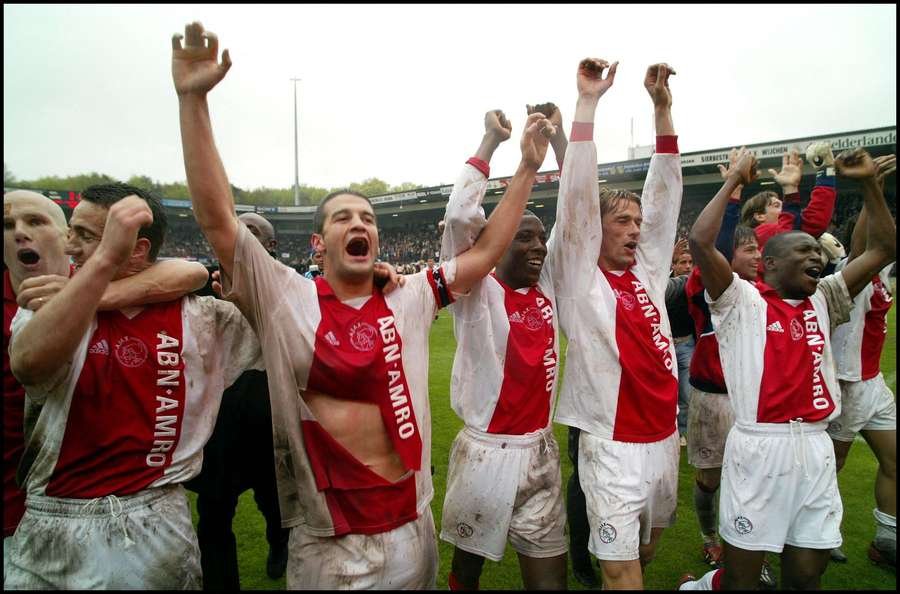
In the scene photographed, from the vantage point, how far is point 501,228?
248 centimetres

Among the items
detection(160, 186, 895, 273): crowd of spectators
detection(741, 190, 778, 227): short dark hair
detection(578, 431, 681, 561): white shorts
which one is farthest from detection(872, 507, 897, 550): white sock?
detection(160, 186, 895, 273): crowd of spectators

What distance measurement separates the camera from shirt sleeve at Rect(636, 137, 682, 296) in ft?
9.90

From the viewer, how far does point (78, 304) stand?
5.53ft

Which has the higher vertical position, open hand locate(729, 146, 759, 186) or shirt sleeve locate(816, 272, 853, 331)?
open hand locate(729, 146, 759, 186)

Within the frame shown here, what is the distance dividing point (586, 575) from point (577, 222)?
7.85 ft

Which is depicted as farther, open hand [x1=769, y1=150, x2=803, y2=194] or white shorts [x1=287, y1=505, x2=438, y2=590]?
open hand [x1=769, y1=150, x2=803, y2=194]

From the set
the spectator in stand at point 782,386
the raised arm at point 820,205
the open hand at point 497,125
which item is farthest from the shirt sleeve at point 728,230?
the open hand at point 497,125

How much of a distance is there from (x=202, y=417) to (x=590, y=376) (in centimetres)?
192

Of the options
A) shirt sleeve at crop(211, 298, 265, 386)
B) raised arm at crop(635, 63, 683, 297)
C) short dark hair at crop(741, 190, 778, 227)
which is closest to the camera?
shirt sleeve at crop(211, 298, 265, 386)

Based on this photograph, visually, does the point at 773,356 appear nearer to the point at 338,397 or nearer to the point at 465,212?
the point at 465,212

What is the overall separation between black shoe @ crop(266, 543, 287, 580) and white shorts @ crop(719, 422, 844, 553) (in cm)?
283

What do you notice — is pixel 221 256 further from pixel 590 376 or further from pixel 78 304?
pixel 590 376

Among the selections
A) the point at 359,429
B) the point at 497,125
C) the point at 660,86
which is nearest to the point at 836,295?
Answer: the point at 660,86

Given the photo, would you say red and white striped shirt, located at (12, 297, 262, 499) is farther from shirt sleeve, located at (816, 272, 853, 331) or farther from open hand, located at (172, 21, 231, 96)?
shirt sleeve, located at (816, 272, 853, 331)
